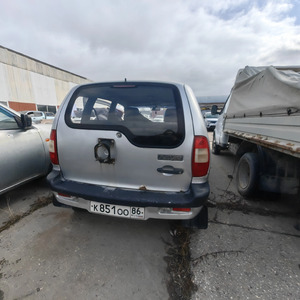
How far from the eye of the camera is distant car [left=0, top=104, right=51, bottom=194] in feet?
8.35

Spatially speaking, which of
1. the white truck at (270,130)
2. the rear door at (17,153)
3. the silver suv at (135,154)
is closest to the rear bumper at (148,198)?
the silver suv at (135,154)

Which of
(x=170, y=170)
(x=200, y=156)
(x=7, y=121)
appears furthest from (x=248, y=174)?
(x=7, y=121)

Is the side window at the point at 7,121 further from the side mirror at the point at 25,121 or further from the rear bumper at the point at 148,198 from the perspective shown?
the rear bumper at the point at 148,198

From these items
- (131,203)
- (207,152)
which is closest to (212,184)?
(207,152)

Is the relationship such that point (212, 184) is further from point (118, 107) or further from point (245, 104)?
point (118, 107)

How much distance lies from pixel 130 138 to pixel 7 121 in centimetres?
237

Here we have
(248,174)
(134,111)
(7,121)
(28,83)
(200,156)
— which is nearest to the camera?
(200,156)

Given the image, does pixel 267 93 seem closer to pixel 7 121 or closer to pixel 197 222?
pixel 197 222

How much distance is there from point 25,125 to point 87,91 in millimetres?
1537

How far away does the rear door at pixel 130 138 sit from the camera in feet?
5.45

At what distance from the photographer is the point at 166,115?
1.77 meters

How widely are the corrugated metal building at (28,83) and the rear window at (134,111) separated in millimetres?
20788

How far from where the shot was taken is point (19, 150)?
2717mm

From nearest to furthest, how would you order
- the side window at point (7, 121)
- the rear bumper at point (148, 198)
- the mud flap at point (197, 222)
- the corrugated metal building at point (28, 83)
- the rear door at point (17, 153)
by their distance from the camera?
1. the rear bumper at point (148, 198)
2. the mud flap at point (197, 222)
3. the rear door at point (17, 153)
4. the side window at point (7, 121)
5. the corrugated metal building at point (28, 83)
